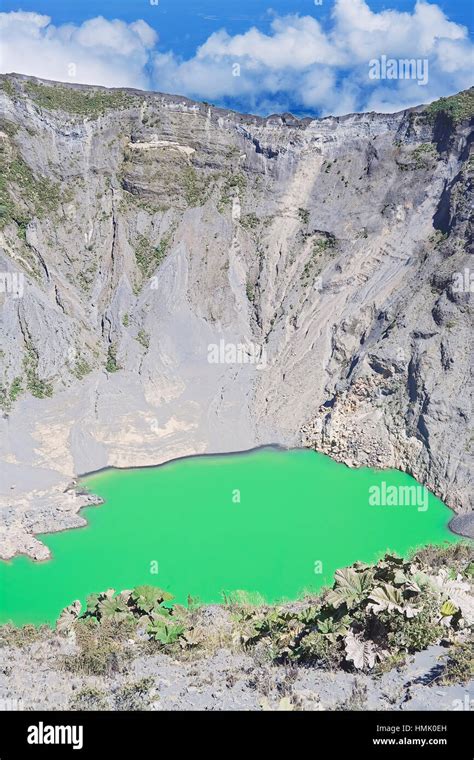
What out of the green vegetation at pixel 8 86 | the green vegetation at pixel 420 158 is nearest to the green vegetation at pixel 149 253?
the green vegetation at pixel 8 86

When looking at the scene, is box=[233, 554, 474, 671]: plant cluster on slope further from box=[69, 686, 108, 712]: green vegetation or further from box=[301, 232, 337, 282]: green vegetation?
box=[301, 232, 337, 282]: green vegetation

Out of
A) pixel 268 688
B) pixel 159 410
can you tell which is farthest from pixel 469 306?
pixel 268 688

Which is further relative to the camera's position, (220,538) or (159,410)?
(159,410)

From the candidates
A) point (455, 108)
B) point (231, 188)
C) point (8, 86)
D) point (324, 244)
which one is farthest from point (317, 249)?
point (8, 86)

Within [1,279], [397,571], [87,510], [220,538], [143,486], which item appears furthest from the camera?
[1,279]

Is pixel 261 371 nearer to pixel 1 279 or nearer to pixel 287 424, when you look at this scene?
pixel 287 424

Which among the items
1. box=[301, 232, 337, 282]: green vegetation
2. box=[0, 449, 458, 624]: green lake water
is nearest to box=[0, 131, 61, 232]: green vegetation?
box=[301, 232, 337, 282]: green vegetation

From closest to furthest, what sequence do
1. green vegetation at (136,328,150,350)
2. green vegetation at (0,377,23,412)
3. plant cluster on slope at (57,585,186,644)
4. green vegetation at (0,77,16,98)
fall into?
plant cluster on slope at (57,585,186,644), green vegetation at (0,377,23,412), green vegetation at (136,328,150,350), green vegetation at (0,77,16,98)

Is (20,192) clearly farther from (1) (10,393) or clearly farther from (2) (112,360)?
(1) (10,393)
